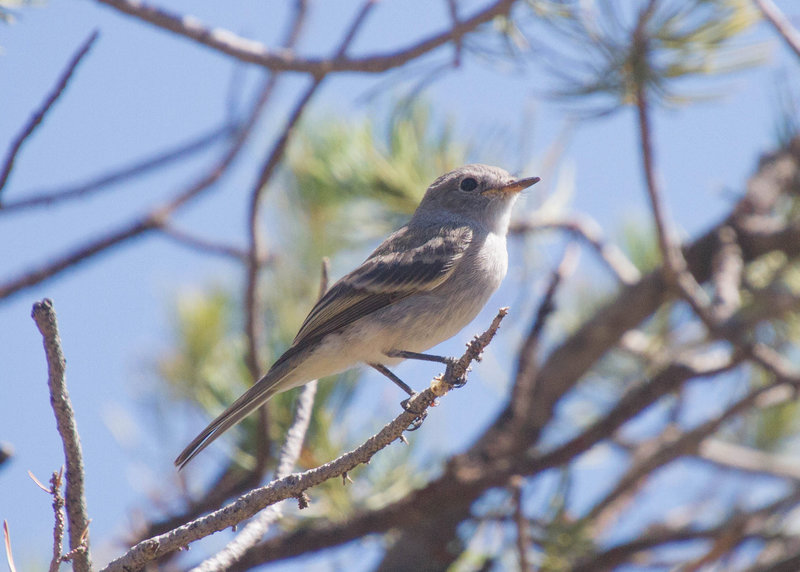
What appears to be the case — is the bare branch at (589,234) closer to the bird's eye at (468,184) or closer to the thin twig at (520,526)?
the bird's eye at (468,184)

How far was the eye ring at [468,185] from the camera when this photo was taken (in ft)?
11.9

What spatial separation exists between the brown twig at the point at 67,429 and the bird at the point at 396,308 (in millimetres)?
1061

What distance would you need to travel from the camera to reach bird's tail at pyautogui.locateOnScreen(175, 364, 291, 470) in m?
2.42

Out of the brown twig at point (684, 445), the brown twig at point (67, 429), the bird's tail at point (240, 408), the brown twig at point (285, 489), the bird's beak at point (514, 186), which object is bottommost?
the brown twig at point (285, 489)

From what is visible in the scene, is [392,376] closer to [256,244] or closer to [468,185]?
[256,244]

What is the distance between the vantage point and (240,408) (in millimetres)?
2561

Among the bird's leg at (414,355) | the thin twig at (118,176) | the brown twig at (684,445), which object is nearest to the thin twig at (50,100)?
the thin twig at (118,176)

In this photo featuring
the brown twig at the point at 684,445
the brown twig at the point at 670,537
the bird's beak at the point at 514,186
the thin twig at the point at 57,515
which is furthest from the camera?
the bird's beak at the point at 514,186

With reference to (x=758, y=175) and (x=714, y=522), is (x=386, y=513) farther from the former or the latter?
(x=758, y=175)

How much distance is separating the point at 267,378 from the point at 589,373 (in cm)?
202

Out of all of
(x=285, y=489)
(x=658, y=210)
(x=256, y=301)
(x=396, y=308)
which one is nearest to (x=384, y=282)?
(x=396, y=308)

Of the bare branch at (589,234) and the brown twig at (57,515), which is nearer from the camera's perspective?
the brown twig at (57,515)

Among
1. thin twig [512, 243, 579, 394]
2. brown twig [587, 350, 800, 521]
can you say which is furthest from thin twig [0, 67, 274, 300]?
brown twig [587, 350, 800, 521]

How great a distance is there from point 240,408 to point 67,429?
1103 millimetres
